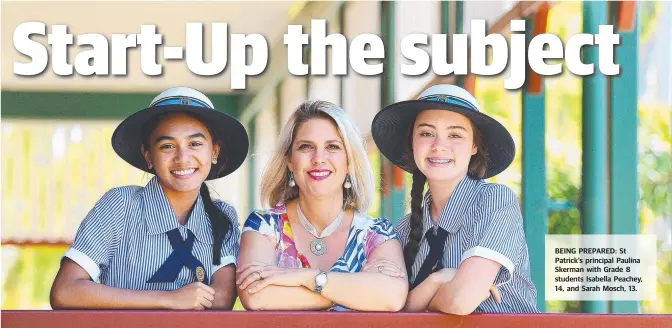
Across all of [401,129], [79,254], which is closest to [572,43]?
[401,129]

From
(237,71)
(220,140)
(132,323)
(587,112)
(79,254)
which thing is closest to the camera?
(132,323)

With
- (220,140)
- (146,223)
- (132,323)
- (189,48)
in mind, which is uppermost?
(189,48)

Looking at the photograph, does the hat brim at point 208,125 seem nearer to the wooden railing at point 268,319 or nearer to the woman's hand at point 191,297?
the woman's hand at point 191,297

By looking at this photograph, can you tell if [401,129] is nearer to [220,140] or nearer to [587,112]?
[220,140]

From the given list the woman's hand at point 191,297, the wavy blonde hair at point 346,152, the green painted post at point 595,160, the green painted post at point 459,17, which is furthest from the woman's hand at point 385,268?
the green painted post at point 459,17

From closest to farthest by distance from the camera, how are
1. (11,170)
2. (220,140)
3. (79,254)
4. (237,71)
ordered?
(79,254)
(220,140)
(237,71)
(11,170)

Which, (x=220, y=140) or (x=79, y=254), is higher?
(x=220, y=140)

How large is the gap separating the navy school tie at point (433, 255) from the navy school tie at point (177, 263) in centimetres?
60

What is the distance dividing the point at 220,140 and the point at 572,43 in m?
1.20

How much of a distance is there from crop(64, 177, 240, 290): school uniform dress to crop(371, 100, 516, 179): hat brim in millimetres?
593

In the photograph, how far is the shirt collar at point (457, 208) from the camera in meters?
3.62

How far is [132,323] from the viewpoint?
334 centimetres

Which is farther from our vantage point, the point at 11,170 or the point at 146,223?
the point at 11,170

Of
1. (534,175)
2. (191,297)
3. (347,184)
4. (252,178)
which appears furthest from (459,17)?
(252,178)
